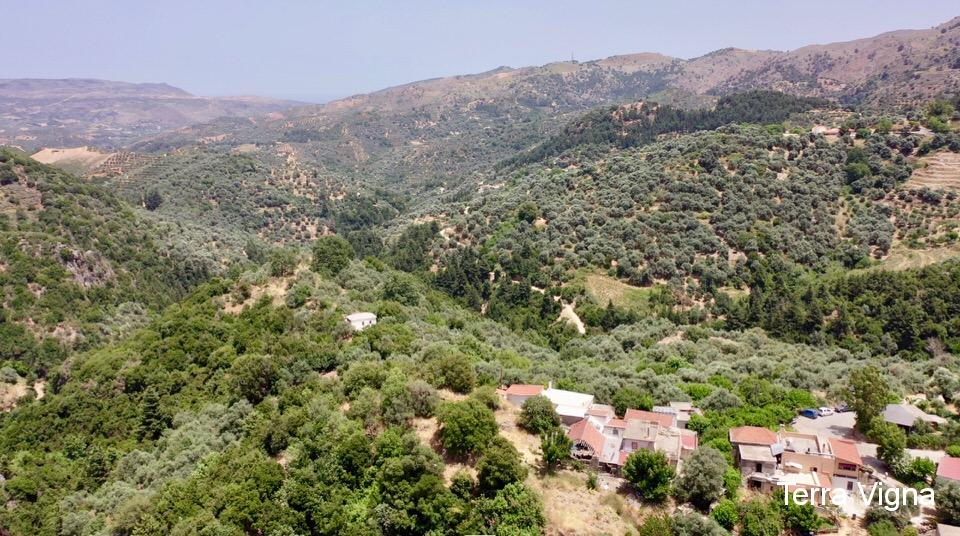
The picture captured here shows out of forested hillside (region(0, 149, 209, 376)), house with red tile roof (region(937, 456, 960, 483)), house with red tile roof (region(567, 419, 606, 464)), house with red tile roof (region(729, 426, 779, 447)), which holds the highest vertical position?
house with red tile roof (region(937, 456, 960, 483))

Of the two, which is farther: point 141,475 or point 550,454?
point 141,475

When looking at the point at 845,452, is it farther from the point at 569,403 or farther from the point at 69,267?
the point at 69,267

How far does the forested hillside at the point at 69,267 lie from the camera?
6156cm

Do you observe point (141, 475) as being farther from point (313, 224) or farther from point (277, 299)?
point (313, 224)

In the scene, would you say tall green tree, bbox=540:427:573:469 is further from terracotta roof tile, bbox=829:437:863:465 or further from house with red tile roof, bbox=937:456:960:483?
house with red tile roof, bbox=937:456:960:483

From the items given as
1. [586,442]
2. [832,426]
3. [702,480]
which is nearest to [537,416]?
[586,442]

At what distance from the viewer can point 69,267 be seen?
69500 mm

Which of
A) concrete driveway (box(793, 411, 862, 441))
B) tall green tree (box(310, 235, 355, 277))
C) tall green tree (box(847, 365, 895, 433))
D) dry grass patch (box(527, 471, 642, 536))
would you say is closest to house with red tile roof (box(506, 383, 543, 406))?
Result: dry grass patch (box(527, 471, 642, 536))

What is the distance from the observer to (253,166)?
146m

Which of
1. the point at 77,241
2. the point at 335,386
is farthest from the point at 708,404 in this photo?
the point at 77,241

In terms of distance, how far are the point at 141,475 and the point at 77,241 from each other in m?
56.1

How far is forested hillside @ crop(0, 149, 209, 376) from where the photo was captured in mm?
61562

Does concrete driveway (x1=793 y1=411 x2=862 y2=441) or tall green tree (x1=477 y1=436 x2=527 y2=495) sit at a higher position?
tall green tree (x1=477 y1=436 x2=527 y2=495)

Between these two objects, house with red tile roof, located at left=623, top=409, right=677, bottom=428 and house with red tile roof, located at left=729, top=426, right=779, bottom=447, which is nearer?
house with red tile roof, located at left=729, top=426, right=779, bottom=447
